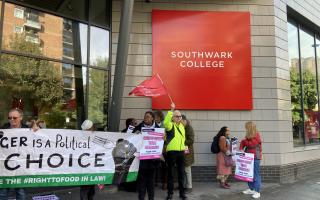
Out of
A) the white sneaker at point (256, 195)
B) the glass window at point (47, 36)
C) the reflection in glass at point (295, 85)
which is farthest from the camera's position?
the reflection in glass at point (295, 85)

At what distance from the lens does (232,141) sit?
9.57 metres

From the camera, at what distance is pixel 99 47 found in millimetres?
10117

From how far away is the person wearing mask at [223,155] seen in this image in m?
9.57

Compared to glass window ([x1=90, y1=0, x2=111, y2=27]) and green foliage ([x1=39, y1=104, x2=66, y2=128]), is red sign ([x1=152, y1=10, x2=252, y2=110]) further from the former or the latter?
green foliage ([x1=39, y1=104, x2=66, y2=128])

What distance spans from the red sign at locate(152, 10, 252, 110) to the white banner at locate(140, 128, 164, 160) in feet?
8.62

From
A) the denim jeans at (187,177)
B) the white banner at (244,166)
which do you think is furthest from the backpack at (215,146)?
the denim jeans at (187,177)

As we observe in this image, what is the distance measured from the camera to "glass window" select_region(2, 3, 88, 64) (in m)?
8.44

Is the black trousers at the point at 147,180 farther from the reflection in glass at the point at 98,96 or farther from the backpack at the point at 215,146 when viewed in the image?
the reflection in glass at the point at 98,96

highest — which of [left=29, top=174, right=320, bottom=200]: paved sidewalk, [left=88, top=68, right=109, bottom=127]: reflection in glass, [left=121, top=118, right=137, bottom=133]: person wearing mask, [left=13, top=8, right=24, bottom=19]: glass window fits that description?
[left=13, top=8, right=24, bottom=19]: glass window

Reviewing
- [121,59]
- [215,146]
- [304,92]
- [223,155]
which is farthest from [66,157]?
[304,92]

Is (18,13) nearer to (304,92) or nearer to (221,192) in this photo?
(221,192)

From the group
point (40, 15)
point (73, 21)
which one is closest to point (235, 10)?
point (73, 21)

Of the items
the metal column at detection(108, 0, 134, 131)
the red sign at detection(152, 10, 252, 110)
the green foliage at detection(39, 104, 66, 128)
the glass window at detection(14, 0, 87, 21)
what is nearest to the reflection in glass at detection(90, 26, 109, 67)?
the glass window at detection(14, 0, 87, 21)

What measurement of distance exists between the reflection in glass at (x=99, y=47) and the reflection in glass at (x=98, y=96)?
9.9 inches
